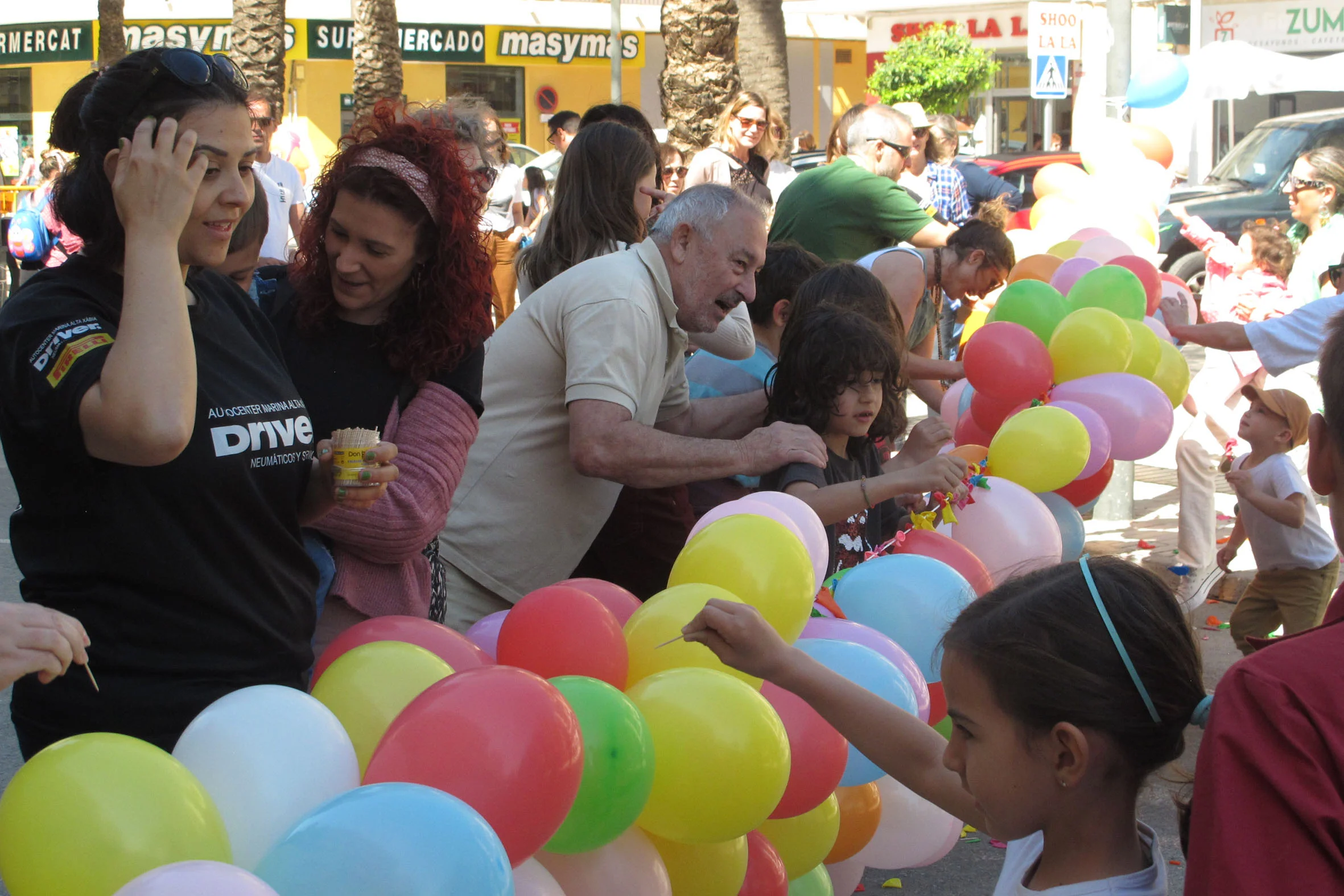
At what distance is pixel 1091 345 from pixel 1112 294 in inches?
17.4

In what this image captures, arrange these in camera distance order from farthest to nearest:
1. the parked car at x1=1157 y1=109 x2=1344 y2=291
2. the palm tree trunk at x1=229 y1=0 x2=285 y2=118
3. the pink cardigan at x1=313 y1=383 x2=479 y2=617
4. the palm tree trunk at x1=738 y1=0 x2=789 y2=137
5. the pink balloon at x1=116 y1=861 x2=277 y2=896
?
1. the palm tree trunk at x1=229 y1=0 x2=285 y2=118
2. the parked car at x1=1157 y1=109 x2=1344 y2=291
3. the palm tree trunk at x1=738 y1=0 x2=789 y2=137
4. the pink cardigan at x1=313 y1=383 x2=479 y2=617
5. the pink balloon at x1=116 y1=861 x2=277 y2=896

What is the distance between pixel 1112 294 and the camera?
4.58 metres

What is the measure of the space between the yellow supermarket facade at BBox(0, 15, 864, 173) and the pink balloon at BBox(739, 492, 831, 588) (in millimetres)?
25596

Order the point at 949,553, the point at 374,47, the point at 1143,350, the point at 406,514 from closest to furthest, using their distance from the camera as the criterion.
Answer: the point at 406,514 → the point at 949,553 → the point at 1143,350 → the point at 374,47

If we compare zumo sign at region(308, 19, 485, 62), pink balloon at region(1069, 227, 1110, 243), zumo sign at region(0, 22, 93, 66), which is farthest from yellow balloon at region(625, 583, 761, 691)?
zumo sign at region(0, 22, 93, 66)

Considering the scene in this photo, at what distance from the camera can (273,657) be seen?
2.02 metres

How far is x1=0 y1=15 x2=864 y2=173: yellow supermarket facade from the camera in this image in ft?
90.6

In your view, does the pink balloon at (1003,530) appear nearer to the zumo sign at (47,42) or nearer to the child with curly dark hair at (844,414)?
the child with curly dark hair at (844,414)

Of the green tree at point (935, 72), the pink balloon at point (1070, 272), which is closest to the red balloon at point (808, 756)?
the pink balloon at point (1070, 272)

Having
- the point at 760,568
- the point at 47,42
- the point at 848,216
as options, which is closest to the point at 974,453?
the point at 848,216

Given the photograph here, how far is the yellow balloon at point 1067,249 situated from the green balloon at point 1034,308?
1076 millimetres

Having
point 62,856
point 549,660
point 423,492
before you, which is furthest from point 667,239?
point 62,856

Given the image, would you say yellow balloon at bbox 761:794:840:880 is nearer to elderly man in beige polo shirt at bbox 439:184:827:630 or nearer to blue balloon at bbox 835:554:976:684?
blue balloon at bbox 835:554:976:684

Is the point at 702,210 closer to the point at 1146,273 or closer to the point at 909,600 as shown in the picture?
the point at 909,600
